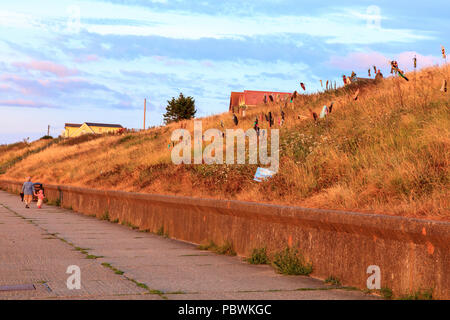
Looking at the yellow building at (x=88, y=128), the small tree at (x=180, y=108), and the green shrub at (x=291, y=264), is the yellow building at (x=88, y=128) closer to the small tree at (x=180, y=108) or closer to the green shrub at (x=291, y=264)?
the small tree at (x=180, y=108)

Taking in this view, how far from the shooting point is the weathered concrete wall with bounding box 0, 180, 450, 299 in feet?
Answer: 18.3

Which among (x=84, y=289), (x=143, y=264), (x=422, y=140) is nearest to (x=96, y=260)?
(x=143, y=264)

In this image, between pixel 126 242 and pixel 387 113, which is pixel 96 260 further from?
pixel 387 113

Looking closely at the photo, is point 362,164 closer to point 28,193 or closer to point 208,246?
point 208,246

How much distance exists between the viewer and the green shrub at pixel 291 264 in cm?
747

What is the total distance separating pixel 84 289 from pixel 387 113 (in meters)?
7.92

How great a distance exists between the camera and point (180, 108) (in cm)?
8275

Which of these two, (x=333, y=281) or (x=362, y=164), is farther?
(x=362, y=164)

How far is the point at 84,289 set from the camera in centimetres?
638

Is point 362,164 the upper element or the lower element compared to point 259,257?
upper

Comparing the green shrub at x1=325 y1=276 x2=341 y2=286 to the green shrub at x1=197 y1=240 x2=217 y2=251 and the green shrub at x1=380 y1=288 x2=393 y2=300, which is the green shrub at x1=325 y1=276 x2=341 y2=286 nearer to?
the green shrub at x1=380 y1=288 x2=393 y2=300

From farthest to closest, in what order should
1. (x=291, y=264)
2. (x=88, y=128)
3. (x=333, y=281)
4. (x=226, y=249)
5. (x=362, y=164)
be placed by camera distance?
(x=88, y=128), (x=226, y=249), (x=362, y=164), (x=291, y=264), (x=333, y=281)

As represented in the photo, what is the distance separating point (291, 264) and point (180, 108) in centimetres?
7592

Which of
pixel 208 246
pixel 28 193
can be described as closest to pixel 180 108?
pixel 28 193
